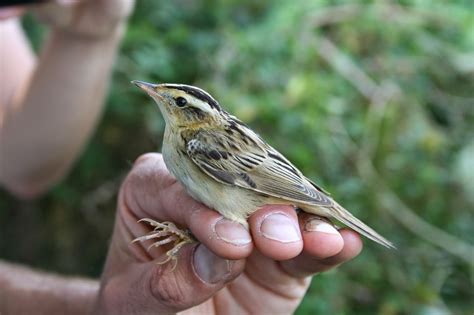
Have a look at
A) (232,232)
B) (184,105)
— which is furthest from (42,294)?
(232,232)

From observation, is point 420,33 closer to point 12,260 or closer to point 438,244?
point 438,244

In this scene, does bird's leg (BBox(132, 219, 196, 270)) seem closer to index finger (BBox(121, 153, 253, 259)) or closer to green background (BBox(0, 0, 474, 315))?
index finger (BBox(121, 153, 253, 259))

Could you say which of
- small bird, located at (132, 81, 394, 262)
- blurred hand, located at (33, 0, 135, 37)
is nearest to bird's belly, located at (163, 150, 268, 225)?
small bird, located at (132, 81, 394, 262)

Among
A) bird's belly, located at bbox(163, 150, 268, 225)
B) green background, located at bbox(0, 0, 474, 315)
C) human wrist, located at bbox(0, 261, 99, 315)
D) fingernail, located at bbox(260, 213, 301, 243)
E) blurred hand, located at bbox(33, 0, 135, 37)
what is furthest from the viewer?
green background, located at bbox(0, 0, 474, 315)

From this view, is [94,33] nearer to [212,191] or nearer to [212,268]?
[212,191]

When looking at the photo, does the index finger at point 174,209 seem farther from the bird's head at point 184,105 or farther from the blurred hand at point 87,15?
the blurred hand at point 87,15

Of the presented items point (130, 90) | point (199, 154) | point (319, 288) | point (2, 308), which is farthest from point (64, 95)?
point (199, 154)

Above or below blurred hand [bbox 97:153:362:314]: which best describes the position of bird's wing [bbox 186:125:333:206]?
above
